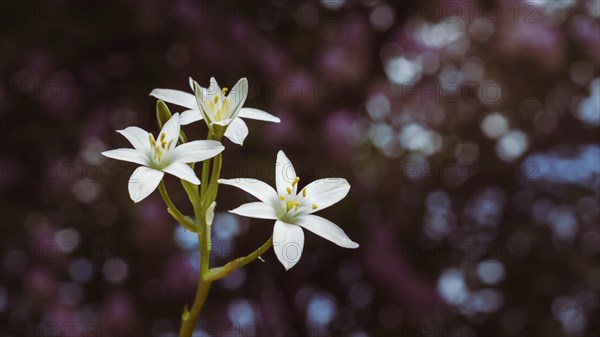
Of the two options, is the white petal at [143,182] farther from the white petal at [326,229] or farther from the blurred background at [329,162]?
the blurred background at [329,162]

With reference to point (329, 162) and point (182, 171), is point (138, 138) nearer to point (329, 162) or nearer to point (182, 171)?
point (182, 171)

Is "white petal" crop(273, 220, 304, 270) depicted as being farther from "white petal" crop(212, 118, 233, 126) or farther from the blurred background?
the blurred background

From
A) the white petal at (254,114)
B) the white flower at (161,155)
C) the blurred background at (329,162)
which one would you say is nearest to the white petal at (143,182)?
the white flower at (161,155)

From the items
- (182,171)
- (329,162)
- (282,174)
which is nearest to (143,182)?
(182,171)

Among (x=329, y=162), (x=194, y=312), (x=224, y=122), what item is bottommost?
(x=329, y=162)

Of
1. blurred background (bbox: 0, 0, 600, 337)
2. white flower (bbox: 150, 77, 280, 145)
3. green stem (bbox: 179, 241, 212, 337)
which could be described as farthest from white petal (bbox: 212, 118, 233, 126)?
blurred background (bbox: 0, 0, 600, 337)

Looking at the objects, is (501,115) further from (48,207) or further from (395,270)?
(48,207)
